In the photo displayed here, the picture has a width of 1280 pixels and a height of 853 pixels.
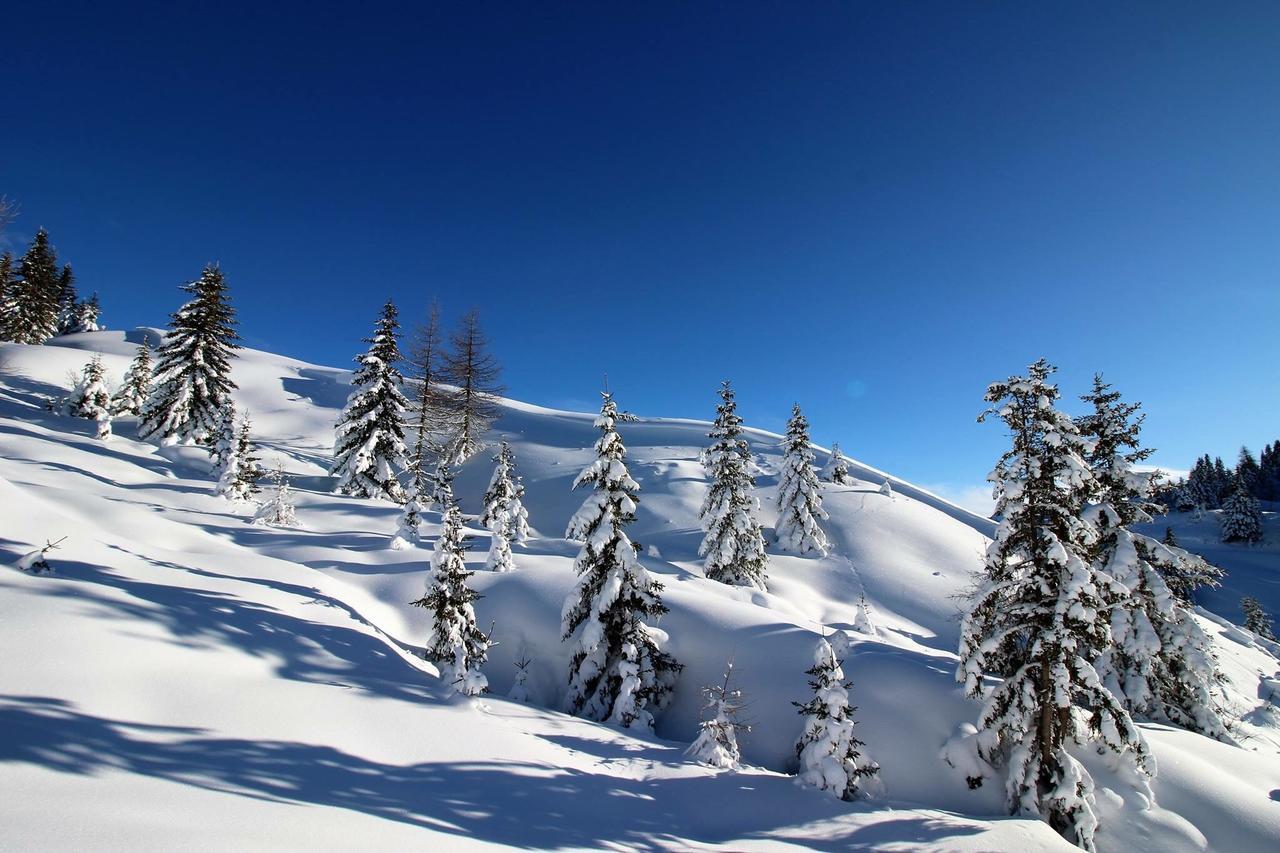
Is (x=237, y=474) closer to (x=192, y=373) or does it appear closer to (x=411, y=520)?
(x=411, y=520)

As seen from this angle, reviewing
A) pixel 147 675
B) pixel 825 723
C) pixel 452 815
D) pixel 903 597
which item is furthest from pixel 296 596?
pixel 903 597

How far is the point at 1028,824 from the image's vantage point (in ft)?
34.9

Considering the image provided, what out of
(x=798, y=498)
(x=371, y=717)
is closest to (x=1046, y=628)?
(x=371, y=717)

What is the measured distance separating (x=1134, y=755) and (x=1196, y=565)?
7878 millimetres

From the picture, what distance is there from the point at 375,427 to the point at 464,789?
2617cm

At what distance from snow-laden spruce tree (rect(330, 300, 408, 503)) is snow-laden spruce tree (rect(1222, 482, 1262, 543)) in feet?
328

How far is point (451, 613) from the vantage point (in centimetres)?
1234

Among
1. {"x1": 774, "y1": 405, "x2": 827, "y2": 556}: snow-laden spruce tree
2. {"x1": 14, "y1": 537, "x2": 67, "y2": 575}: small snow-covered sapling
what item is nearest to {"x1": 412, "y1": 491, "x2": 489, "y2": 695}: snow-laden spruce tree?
{"x1": 14, "y1": 537, "x2": 67, "y2": 575}: small snow-covered sapling

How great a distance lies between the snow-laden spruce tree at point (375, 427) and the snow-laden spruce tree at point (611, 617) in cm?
1885

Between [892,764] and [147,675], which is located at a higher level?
[147,675]

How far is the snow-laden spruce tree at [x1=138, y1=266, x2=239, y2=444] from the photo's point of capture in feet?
104

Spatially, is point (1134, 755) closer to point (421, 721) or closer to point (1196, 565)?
point (1196, 565)

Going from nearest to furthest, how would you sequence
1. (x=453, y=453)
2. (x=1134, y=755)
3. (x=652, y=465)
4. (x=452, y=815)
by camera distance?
(x=452, y=815) < (x=1134, y=755) < (x=453, y=453) < (x=652, y=465)

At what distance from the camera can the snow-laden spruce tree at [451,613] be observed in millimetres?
11906
